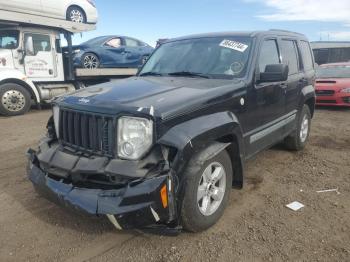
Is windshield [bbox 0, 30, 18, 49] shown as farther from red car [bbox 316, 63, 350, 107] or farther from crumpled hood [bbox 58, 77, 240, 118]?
red car [bbox 316, 63, 350, 107]

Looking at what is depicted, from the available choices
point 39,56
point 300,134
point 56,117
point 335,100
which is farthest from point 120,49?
point 56,117

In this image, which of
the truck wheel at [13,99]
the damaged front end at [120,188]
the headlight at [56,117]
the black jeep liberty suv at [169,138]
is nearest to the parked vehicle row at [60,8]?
the truck wheel at [13,99]

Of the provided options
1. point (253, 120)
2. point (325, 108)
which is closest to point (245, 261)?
point (253, 120)

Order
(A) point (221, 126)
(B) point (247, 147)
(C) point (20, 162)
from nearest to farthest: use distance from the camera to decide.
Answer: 1. (A) point (221, 126)
2. (B) point (247, 147)
3. (C) point (20, 162)

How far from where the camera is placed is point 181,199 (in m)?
2.84

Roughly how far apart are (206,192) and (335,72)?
34.6 feet

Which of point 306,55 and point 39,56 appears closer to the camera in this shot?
point 306,55

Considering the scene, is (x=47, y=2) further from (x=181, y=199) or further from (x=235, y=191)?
(x=181, y=199)

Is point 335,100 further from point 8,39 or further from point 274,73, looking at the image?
point 8,39

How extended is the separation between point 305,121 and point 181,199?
13.0 ft

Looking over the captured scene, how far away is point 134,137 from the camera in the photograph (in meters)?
2.81

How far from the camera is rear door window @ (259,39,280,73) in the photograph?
13.9ft

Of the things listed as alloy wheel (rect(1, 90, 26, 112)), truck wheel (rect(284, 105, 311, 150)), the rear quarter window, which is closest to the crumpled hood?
truck wheel (rect(284, 105, 311, 150))

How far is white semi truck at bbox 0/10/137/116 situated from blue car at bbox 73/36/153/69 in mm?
737
